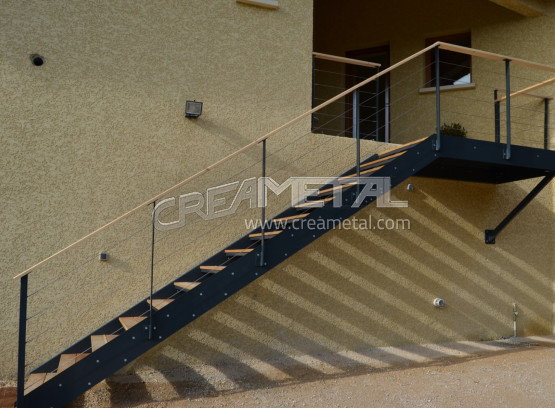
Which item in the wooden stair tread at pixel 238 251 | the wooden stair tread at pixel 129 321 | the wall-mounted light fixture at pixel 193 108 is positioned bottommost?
the wooden stair tread at pixel 129 321

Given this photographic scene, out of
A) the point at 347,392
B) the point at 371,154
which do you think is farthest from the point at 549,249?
the point at 347,392

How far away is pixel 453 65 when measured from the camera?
304 inches

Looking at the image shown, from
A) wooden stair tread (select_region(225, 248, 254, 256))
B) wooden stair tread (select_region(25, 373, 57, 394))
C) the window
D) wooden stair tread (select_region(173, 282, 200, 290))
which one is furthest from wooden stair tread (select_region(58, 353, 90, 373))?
the window

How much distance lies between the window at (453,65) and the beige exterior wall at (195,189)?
2.05 metres

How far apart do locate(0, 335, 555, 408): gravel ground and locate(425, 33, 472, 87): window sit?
164 inches

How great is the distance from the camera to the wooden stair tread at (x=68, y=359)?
155 inches

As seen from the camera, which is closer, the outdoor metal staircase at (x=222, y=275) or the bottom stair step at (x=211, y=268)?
the outdoor metal staircase at (x=222, y=275)

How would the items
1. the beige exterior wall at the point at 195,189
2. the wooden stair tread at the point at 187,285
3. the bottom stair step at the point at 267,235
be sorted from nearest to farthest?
the wooden stair tread at the point at 187,285
the bottom stair step at the point at 267,235
the beige exterior wall at the point at 195,189

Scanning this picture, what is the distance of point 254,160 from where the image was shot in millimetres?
5449

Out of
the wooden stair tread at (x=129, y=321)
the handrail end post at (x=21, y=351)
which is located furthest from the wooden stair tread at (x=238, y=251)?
the handrail end post at (x=21, y=351)

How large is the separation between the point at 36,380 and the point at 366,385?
290 centimetres

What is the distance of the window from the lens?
7590mm

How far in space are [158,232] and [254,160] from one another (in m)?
1.30

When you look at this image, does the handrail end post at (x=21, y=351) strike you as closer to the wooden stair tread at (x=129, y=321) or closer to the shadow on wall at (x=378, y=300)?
the wooden stair tread at (x=129, y=321)
